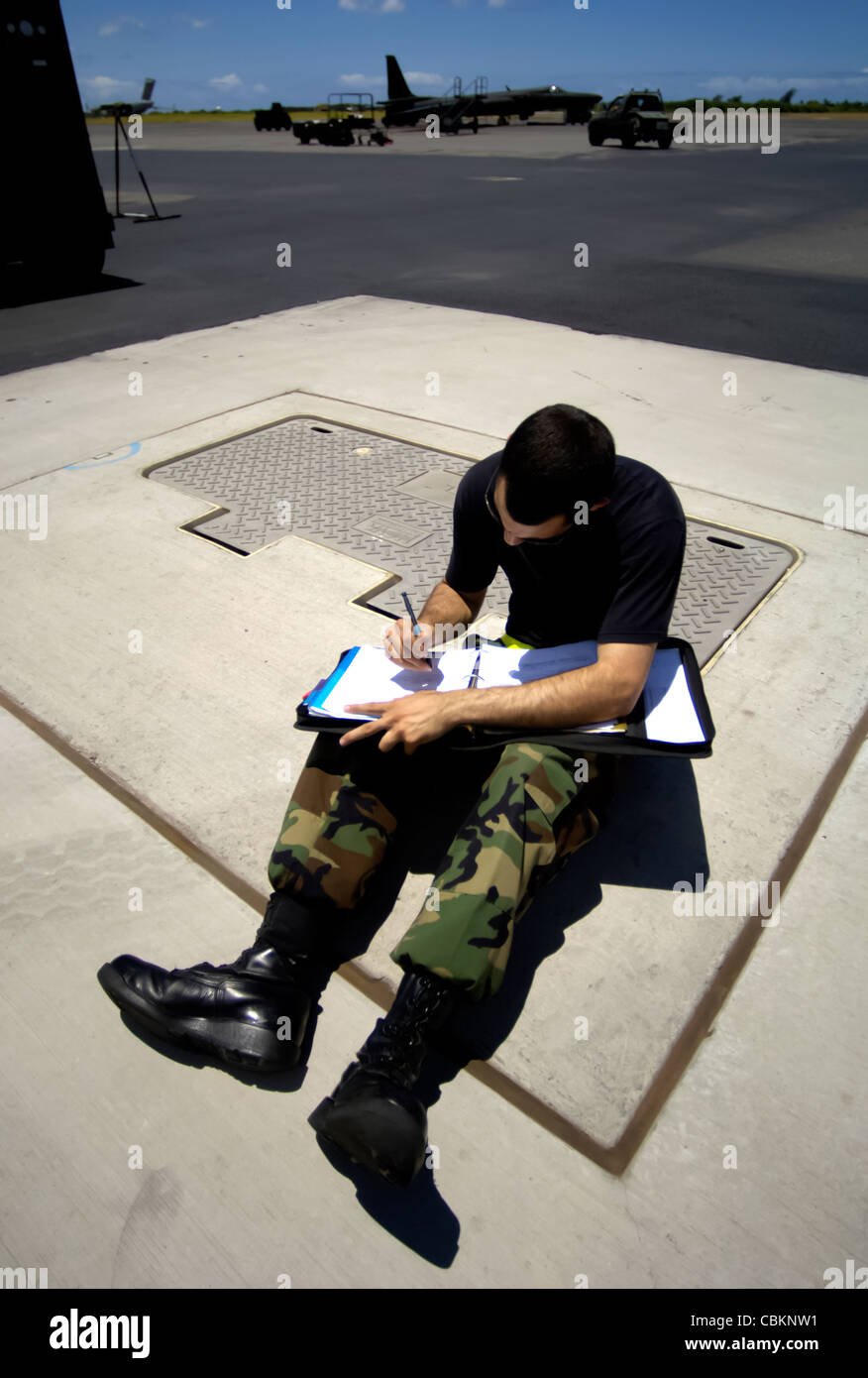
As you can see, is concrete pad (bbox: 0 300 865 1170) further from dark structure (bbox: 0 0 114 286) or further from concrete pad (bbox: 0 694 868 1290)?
dark structure (bbox: 0 0 114 286)

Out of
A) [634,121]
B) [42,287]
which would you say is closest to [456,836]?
[42,287]

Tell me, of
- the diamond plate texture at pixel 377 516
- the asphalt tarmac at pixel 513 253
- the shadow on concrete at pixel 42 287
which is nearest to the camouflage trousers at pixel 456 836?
the diamond plate texture at pixel 377 516

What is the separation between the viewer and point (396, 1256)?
1426 mm

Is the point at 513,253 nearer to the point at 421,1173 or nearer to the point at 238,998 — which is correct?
the point at 238,998

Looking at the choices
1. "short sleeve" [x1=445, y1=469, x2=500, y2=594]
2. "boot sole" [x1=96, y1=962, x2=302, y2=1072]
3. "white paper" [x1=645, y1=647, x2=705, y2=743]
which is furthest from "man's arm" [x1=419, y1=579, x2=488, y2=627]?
"boot sole" [x1=96, y1=962, x2=302, y2=1072]

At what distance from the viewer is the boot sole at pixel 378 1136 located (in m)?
1.41

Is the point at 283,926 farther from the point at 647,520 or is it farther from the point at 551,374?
the point at 551,374

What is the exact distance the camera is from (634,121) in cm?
2319

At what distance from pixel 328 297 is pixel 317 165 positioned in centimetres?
1590

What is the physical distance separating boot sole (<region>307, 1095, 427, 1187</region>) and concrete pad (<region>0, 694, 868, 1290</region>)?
141 mm

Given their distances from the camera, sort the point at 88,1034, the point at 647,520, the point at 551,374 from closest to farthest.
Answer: the point at 88,1034, the point at 647,520, the point at 551,374

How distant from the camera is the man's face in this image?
69.5 inches

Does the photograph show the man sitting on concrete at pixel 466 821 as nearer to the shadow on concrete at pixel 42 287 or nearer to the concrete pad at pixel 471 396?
the concrete pad at pixel 471 396

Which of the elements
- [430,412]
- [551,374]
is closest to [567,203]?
[551,374]
